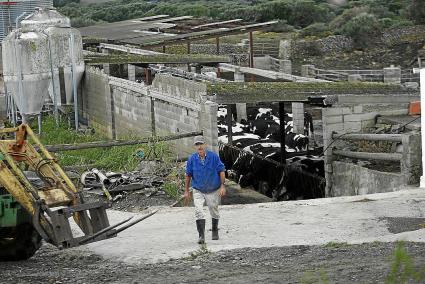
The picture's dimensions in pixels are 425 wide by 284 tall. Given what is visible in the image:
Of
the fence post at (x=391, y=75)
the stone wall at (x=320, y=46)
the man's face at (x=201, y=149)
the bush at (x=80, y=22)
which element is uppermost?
the man's face at (x=201, y=149)

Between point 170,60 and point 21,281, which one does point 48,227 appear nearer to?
point 21,281

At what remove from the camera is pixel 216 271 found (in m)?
10.7

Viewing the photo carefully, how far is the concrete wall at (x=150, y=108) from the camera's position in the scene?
2384 centimetres

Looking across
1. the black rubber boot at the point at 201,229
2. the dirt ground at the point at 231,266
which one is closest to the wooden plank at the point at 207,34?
the black rubber boot at the point at 201,229

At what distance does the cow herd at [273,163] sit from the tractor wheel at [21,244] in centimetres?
1095

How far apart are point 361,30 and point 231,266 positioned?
53.1m

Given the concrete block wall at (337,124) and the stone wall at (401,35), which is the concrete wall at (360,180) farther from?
the stone wall at (401,35)

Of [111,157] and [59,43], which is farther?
[59,43]

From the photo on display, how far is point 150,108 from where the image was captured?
2888 cm

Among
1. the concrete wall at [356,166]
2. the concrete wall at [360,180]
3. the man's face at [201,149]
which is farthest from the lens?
the concrete wall at [360,180]

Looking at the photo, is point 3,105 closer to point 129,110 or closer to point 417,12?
point 129,110

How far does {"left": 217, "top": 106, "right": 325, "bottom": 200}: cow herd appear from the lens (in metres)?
23.1

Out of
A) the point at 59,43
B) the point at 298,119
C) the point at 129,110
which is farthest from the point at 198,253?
the point at 59,43

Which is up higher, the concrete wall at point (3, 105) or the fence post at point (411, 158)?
the fence post at point (411, 158)
